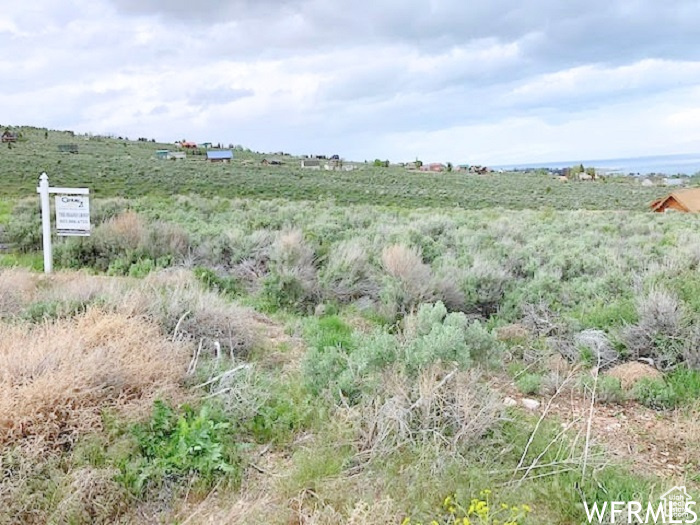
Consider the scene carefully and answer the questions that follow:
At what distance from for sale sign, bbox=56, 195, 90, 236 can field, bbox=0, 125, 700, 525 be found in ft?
2.35

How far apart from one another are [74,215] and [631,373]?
7758 mm

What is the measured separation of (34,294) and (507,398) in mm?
5029

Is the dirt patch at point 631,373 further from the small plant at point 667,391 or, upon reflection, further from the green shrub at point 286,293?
the green shrub at point 286,293

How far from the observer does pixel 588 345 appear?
18.0 ft

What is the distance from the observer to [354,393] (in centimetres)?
393

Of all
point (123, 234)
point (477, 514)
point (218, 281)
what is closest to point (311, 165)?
point (123, 234)

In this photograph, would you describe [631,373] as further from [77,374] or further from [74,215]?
[74,215]

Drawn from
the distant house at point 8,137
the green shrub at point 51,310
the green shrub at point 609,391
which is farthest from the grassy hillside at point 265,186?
the green shrub at point 609,391

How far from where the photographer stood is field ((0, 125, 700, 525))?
114 inches

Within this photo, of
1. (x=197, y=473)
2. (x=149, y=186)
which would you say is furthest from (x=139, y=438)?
(x=149, y=186)

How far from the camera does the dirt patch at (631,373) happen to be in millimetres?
4750

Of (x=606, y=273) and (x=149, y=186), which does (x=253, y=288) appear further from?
(x=149, y=186)

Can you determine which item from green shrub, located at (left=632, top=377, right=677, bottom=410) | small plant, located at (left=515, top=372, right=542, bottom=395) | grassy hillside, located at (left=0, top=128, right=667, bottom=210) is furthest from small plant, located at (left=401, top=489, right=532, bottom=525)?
grassy hillside, located at (left=0, top=128, right=667, bottom=210)

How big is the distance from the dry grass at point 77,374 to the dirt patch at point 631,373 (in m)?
3.71
